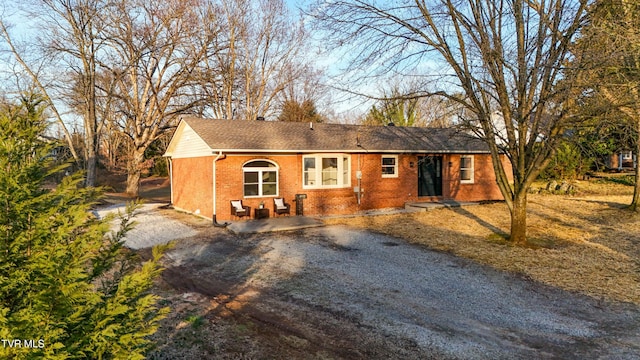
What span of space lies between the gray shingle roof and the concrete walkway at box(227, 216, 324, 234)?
2.64 meters

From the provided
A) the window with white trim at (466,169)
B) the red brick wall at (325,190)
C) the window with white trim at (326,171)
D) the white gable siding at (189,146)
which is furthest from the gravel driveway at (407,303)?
the window with white trim at (466,169)

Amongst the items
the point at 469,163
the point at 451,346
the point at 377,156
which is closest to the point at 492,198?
the point at 469,163

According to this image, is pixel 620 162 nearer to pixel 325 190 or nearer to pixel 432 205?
pixel 432 205

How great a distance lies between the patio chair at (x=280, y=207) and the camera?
14680mm

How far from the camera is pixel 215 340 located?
4.98 m

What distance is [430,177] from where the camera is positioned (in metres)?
18.9

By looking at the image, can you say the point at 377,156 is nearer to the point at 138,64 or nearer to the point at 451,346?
the point at 451,346

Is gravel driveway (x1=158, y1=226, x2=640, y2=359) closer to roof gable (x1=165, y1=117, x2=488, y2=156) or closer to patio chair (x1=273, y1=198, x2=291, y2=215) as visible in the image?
patio chair (x1=273, y1=198, x2=291, y2=215)

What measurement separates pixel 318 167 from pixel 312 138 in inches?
57.0

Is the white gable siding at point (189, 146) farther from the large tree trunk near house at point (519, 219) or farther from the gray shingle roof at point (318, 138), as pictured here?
the large tree trunk near house at point (519, 219)

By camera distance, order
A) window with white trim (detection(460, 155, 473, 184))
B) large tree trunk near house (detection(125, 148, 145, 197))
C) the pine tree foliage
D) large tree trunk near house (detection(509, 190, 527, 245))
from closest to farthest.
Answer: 1. the pine tree foliage
2. large tree trunk near house (detection(509, 190, 527, 245))
3. window with white trim (detection(460, 155, 473, 184))
4. large tree trunk near house (detection(125, 148, 145, 197))

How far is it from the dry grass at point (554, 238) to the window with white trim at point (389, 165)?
2391 mm

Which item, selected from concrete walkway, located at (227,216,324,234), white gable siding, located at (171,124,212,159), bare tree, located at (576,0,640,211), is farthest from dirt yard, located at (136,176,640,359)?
bare tree, located at (576,0,640,211)

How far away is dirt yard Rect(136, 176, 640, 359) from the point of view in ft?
16.1
